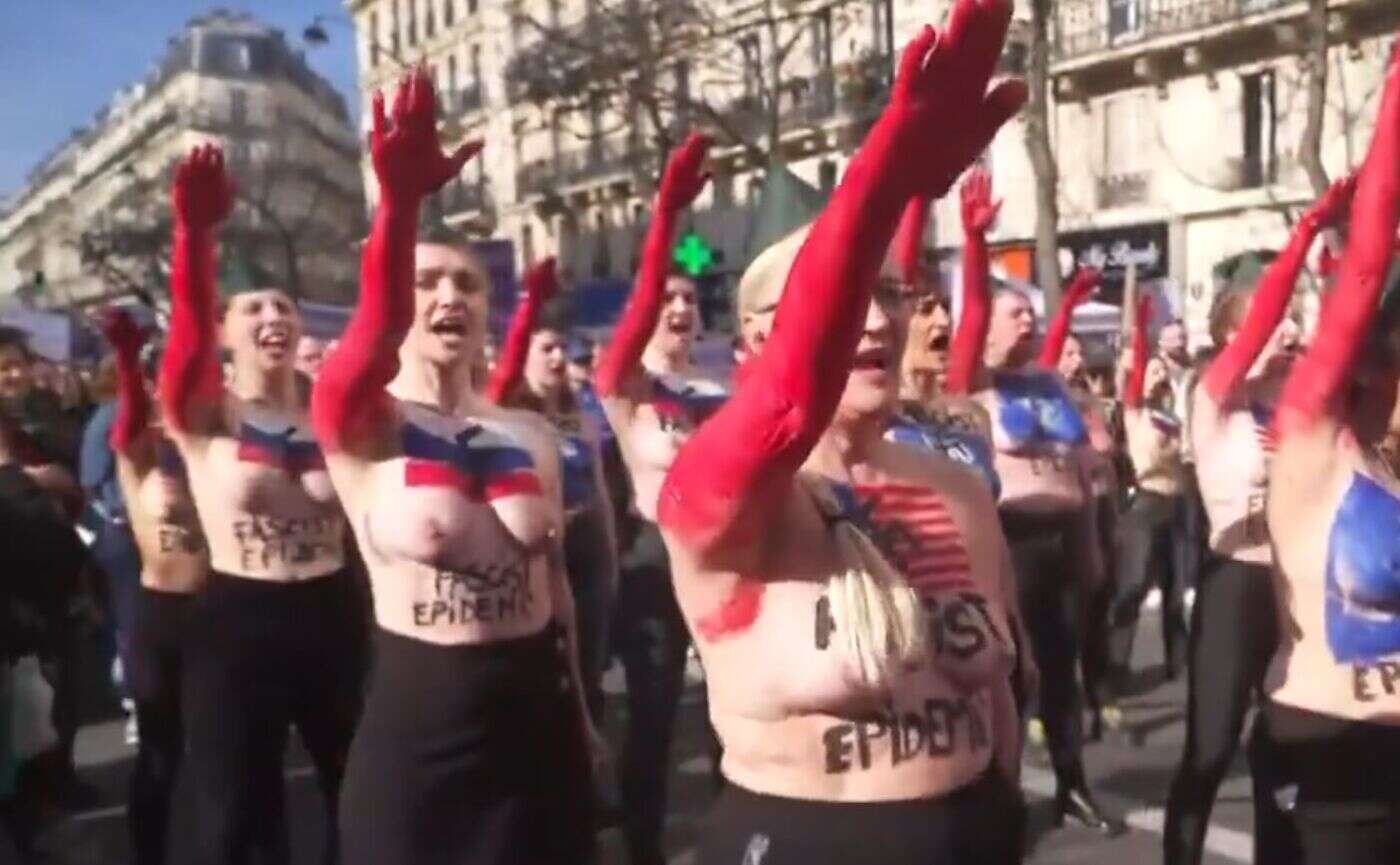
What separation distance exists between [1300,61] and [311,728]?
26.4 meters

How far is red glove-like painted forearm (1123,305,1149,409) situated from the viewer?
10.3 meters

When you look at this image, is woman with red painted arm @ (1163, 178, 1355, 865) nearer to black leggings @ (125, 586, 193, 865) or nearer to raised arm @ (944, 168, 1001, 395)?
raised arm @ (944, 168, 1001, 395)

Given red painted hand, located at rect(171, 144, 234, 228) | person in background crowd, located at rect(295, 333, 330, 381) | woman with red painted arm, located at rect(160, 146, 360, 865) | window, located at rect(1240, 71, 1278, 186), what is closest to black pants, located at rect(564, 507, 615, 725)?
person in background crowd, located at rect(295, 333, 330, 381)

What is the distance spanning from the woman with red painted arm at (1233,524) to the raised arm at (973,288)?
73 cm

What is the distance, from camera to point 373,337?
12.8 feet

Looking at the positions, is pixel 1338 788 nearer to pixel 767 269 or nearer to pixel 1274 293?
pixel 1274 293

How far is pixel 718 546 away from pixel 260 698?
9.47ft

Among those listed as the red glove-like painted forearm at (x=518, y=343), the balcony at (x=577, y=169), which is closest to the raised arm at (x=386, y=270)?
the red glove-like painted forearm at (x=518, y=343)

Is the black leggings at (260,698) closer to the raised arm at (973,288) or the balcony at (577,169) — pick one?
the raised arm at (973,288)

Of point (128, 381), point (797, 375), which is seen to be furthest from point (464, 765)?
point (128, 381)

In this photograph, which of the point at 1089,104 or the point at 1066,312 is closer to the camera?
the point at 1066,312

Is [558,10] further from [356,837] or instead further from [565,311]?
[356,837]

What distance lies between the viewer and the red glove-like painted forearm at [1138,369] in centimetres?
1027

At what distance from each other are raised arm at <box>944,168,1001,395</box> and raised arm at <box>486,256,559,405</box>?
148cm
